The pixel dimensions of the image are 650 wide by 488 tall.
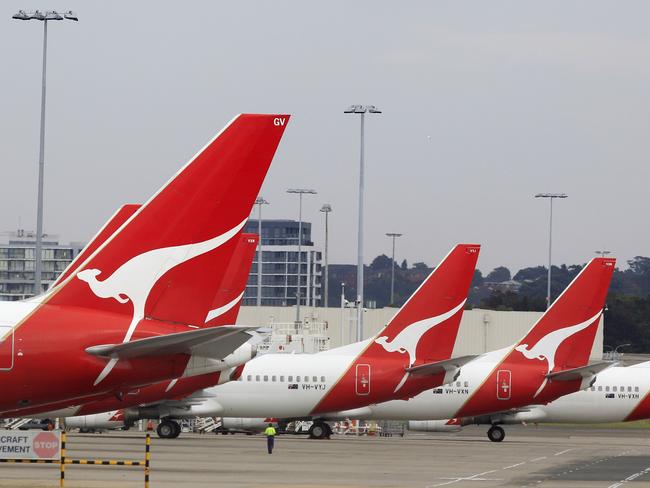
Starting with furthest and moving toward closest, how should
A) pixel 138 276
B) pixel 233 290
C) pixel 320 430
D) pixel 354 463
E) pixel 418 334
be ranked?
1. pixel 320 430
2. pixel 418 334
3. pixel 354 463
4. pixel 233 290
5. pixel 138 276

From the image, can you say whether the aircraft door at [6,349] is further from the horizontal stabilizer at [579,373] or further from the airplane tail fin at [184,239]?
the horizontal stabilizer at [579,373]

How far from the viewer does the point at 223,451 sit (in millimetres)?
46938

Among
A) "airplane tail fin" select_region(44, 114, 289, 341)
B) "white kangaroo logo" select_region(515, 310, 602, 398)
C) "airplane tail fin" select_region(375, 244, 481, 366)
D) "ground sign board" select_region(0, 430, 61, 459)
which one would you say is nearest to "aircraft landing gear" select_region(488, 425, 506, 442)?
"white kangaroo logo" select_region(515, 310, 602, 398)

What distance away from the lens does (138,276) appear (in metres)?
22.6

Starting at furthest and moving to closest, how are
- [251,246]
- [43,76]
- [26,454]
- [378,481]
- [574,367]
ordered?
[574,367], [43,76], [251,246], [378,481], [26,454]

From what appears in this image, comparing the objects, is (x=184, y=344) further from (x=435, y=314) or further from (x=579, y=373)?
(x=579, y=373)

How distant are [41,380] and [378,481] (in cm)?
1482

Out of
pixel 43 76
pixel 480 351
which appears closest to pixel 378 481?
pixel 43 76

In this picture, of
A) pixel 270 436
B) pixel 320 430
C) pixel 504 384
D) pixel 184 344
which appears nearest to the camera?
pixel 184 344

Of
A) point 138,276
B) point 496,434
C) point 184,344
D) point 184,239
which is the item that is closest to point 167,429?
point 496,434

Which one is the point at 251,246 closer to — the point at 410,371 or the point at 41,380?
the point at 410,371

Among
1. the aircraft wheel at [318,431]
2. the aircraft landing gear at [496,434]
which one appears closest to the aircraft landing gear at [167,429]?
the aircraft wheel at [318,431]

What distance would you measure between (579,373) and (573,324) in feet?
9.04

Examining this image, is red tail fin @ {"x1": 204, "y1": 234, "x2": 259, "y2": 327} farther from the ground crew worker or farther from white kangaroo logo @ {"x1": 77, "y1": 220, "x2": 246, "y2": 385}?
white kangaroo logo @ {"x1": 77, "y1": 220, "x2": 246, "y2": 385}
